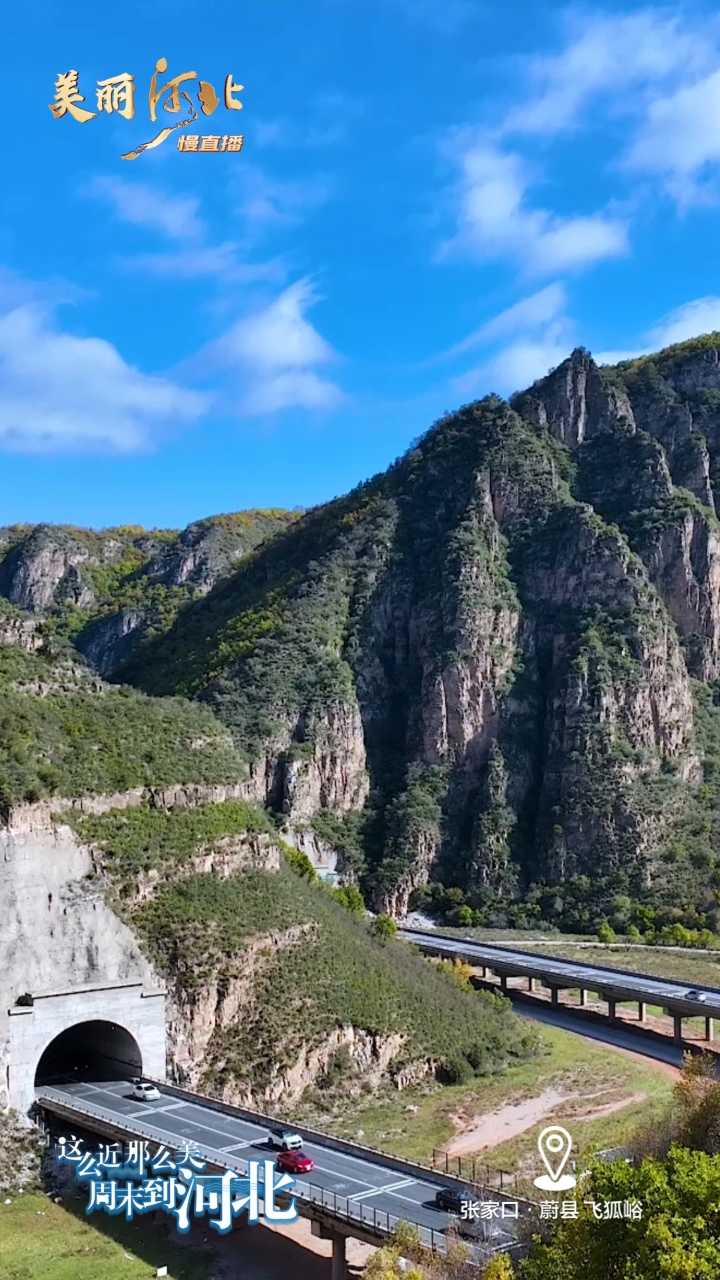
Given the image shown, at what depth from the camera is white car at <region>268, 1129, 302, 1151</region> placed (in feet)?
136

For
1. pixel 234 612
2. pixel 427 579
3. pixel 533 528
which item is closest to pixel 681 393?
pixel 533 528

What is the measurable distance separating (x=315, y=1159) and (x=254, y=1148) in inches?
92.3

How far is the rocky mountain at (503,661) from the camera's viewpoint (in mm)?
120250

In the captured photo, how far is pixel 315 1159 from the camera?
41.5m

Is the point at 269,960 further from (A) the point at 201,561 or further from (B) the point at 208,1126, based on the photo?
(A) the point at 201,561

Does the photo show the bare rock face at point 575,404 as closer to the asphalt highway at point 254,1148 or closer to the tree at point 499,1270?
the asphalt highway at point 254,1148

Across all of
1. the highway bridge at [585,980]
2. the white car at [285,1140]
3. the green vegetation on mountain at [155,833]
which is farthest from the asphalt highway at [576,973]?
the white car at [285,1140]

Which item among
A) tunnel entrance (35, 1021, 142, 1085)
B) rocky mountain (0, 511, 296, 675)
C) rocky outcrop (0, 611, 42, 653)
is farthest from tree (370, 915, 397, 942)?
rocky mountain (0, 511, 296, 675)

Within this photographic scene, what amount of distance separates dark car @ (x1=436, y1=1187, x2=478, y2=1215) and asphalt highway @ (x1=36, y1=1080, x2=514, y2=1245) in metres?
0.26

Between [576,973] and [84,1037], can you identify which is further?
[576,973]

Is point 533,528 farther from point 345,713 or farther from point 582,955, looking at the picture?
point 582,955

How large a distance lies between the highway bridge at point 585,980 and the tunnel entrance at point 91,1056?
3541cm

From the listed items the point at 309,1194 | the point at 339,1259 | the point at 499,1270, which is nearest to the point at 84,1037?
the point at 309,1194

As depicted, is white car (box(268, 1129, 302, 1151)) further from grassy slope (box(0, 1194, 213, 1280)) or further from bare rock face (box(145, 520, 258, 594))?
bare rock face (box(145, 520, 258, 594))
